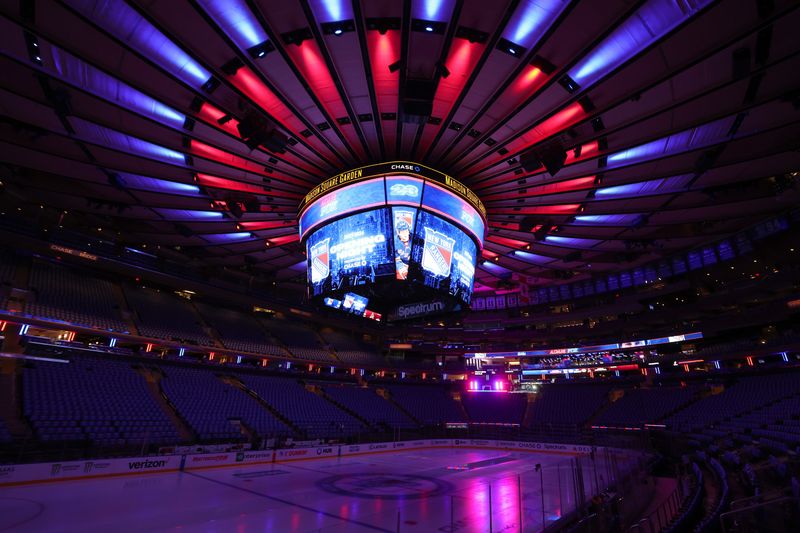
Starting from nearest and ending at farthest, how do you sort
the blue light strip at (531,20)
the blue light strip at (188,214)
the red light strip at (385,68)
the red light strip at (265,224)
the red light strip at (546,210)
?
the blue light strip at (531,20) < the red light strip at (385,68) < the red light strip at (546,210) < the blue light strip at (188,214) < the red light strip at (265,224)

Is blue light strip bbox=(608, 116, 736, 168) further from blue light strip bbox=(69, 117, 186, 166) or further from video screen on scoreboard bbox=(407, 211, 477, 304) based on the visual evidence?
blue light strip bbox=(69, 117, 186, 166)

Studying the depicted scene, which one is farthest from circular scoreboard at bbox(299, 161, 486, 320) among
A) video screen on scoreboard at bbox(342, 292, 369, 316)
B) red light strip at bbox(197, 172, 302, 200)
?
video screen on scoreboard at bbox(342, 292, 369, 316)

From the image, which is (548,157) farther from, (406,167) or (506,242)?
(506,242)

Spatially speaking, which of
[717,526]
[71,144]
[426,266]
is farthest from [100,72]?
[717,526]

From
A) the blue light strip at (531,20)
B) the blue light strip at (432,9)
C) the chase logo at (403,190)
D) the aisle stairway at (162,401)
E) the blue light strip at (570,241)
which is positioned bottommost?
the aisle stairway at (162,401)

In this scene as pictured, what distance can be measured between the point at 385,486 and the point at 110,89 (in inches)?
734

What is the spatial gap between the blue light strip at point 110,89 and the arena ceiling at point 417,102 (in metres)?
0.04

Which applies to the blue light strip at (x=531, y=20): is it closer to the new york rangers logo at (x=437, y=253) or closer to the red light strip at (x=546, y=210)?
the new york rangers logo at (x=437, y=253)

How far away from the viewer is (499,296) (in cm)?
4781

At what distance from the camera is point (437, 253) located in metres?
16.3

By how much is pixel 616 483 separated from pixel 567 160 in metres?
12.2

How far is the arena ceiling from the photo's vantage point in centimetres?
936

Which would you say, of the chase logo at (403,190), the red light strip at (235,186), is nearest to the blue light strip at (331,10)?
the chase logo at (403,190)

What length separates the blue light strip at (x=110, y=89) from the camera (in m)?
10.7
